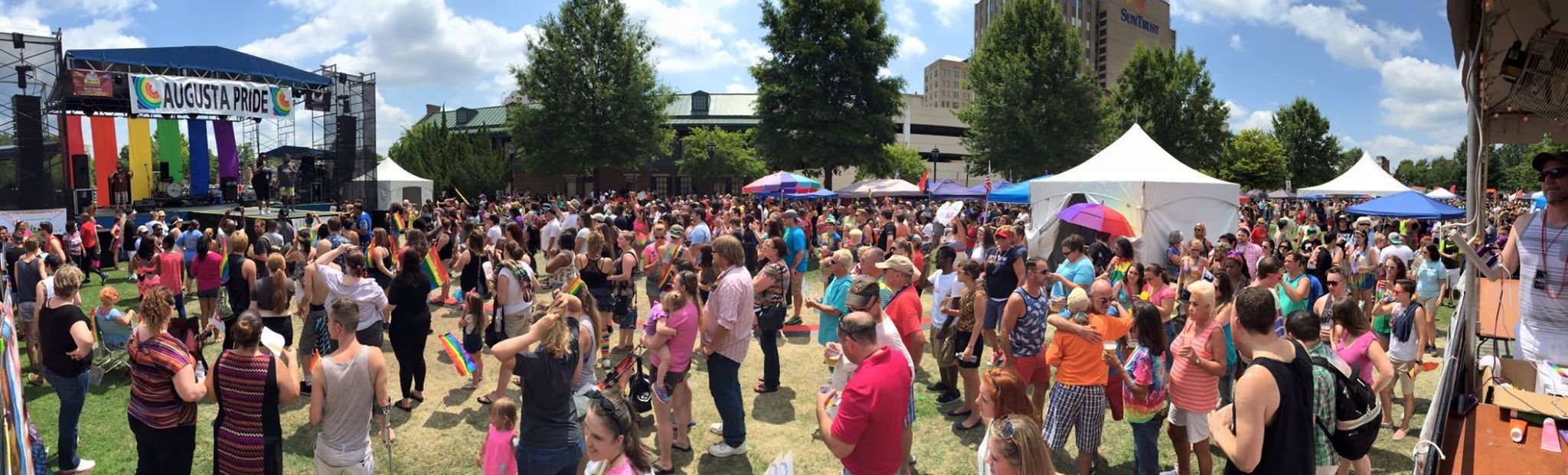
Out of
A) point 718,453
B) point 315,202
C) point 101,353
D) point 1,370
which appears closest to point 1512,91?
point 718,453

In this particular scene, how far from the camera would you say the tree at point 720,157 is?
164ft

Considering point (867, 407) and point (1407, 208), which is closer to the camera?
point (867, 407)

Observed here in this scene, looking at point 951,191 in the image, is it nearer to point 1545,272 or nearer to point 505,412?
point 1545,272

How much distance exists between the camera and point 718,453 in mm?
5793

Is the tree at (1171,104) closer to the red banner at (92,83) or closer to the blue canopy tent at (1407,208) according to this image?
the blue canopy tent at (1407,208)

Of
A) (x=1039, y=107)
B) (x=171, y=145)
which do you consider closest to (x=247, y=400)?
(x=171, y=145)

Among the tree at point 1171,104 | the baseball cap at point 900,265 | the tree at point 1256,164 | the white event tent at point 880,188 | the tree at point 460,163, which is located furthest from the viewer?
the tree at point 1256,164

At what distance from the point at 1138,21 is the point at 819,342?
10566cm

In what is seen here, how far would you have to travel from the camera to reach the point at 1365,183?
22359 millimetres

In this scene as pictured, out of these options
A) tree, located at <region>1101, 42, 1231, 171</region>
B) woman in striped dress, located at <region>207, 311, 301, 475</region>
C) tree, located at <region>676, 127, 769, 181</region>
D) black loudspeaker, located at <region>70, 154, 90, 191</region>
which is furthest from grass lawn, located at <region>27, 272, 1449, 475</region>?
tree, located at <region>676, 127, 769, 181</region>

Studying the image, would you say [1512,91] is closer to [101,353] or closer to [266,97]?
[101,353]

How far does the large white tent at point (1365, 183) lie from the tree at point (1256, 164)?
A: 91.5ft

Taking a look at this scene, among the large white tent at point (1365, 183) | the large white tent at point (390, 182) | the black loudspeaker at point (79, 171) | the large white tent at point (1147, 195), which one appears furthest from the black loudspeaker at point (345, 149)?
the large white tent at point (1365, 183)

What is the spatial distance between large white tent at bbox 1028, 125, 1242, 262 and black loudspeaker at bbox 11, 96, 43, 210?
22.7m
